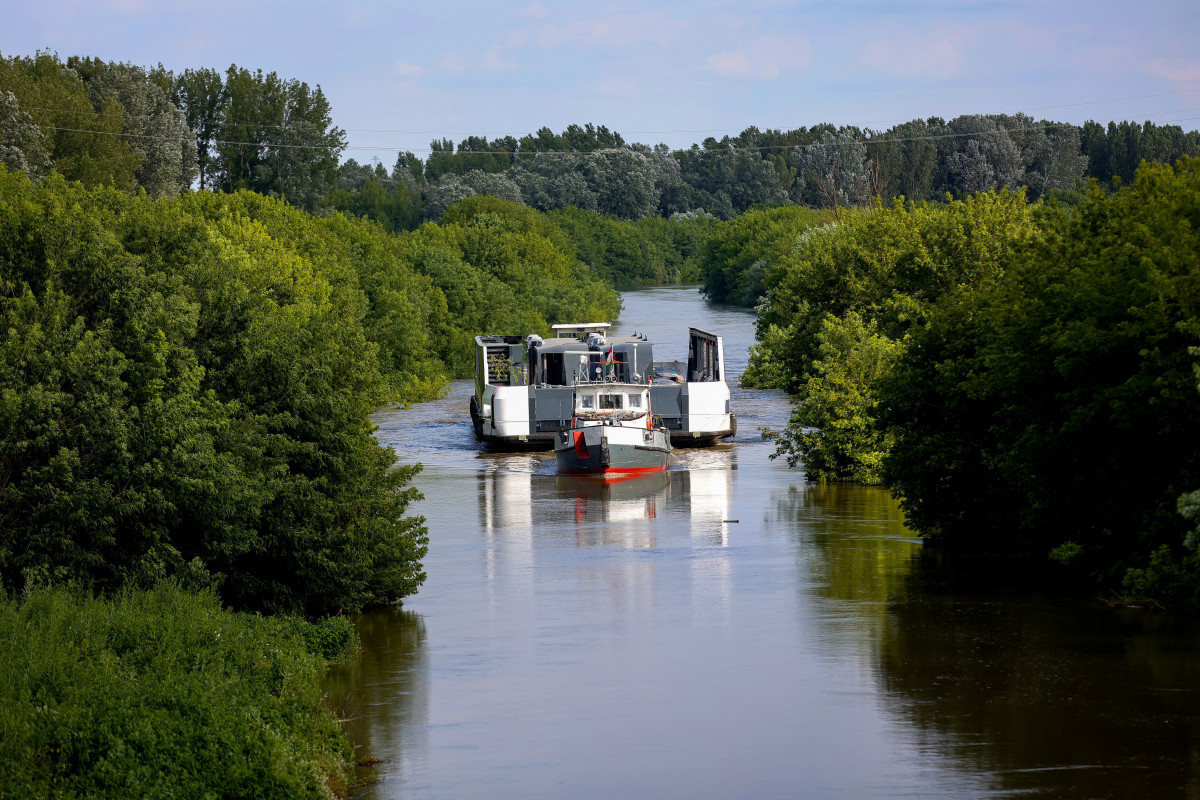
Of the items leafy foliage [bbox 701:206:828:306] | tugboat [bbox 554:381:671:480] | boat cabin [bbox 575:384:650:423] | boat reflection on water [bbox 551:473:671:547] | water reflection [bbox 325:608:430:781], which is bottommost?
water reflection [bbox 325:608:430:781]

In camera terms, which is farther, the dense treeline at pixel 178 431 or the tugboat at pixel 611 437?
the tugboat at pixel 611 437

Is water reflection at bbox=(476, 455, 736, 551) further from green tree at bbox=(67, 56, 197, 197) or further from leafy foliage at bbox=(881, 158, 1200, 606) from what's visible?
green tree at bbox=(67, 56, 197, 197)

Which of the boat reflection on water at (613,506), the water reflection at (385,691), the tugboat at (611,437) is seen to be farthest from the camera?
the tugboat at (611,437)

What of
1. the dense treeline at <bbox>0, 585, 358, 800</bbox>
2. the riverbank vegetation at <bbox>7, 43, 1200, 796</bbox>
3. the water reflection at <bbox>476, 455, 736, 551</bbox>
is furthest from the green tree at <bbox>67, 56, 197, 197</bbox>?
the dense treeline at <bbox>0, 585, 358, 800</bbox>

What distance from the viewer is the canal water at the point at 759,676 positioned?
1612 centimetres

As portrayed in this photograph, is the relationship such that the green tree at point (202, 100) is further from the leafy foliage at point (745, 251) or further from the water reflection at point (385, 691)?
the water reflection at point (385, 691)

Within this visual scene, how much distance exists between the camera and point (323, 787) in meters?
14.7

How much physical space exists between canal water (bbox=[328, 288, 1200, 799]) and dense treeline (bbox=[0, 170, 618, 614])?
7.45 feet

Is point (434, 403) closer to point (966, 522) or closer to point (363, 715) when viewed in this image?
point (966, 522)

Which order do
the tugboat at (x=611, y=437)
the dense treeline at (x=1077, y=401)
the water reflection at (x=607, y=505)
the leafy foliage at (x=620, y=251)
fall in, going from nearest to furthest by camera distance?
the dense treeline at (x=1077, y=401) → the water reflection at (x=607, y=505) → the tugboat at (x=611, y=437) → the leafy foliage at (x=620, y=251)

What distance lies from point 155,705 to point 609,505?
93.0 feet

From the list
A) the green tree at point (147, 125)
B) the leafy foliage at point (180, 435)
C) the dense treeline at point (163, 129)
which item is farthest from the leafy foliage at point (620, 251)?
the leafy foliage at point (180, 435)

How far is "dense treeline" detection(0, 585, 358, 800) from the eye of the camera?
1384 centimetres

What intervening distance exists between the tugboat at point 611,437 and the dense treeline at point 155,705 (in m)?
28.7
